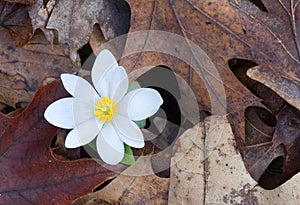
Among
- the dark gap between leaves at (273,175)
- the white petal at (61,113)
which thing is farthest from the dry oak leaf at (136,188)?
the dark gap between leaves at (273,175)

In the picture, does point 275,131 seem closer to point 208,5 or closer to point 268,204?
point 268,204

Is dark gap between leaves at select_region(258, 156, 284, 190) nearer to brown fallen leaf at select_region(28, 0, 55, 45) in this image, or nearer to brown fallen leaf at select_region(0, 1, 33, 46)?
brown fallen leaf at select_region(28, 0, 55, 45)

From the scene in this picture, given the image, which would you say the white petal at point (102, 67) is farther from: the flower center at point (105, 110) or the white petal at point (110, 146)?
the white petal at point (110, 146)

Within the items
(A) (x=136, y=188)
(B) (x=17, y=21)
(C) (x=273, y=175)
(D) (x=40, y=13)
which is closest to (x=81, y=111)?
(A) (x=136, y=188)

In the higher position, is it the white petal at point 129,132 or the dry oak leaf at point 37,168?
the white petal at point 129,132

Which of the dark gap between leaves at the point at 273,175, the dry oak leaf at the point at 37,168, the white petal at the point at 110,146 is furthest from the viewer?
the dark gap between leaves at the point at 273,175

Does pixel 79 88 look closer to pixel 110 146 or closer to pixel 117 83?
pixel 117 83
